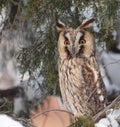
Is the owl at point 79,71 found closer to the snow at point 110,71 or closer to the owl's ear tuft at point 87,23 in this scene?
the owl's ear tuft at point 87,23

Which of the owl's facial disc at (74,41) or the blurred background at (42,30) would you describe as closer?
the blurred background at (42,30)

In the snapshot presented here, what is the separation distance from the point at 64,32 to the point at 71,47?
124 mm

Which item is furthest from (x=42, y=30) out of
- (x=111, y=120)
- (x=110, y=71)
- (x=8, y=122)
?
(x=8, y=122)

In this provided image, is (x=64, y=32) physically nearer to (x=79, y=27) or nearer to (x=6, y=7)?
(x=79, y=27)

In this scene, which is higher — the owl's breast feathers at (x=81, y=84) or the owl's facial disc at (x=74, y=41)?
the owl's facial disc at (x=74, y=41)

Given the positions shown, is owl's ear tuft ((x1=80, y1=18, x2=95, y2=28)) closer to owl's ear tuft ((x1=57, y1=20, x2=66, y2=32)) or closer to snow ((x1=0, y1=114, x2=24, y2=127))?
owl's ear tuft ((x1=57, y1=20, x2=66, y2=32))

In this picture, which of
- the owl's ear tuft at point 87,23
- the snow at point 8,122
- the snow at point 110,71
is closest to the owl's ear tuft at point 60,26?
the owl's ear tuft at point 87,23

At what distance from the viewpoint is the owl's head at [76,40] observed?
3.70 metres

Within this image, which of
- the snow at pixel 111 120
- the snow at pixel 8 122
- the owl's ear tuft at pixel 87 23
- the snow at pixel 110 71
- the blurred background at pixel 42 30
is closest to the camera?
the snow at pixel 8 122

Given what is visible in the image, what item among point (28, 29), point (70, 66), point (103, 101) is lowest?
point (103, 101)

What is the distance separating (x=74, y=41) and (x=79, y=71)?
27 cm

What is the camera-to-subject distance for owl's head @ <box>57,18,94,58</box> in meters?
3.70

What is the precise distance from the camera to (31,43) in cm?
423

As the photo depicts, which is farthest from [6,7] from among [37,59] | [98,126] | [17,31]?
[98,126]
